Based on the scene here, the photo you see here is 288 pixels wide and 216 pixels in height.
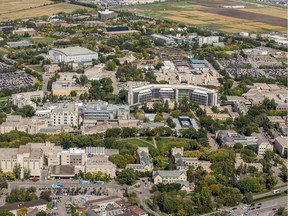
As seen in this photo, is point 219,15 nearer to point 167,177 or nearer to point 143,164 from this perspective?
point 143,164

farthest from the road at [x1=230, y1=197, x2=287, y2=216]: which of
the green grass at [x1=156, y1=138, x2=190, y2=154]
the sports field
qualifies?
the sports field

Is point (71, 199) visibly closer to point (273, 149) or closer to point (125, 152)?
point (125, 152)

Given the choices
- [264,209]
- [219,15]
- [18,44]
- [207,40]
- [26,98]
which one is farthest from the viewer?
[219,15]

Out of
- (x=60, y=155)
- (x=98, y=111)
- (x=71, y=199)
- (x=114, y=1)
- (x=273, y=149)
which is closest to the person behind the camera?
(x=71, y=199)

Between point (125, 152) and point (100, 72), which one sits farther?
point (100, 72)

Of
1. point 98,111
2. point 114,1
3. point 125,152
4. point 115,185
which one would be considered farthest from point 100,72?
point 114,1

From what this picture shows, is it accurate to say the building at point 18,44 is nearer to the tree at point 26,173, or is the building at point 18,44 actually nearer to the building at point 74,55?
the building at point 74,55

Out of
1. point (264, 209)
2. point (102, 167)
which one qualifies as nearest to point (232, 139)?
point (264, 209)
